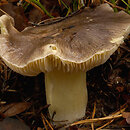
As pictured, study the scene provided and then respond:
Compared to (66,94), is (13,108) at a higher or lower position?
lower

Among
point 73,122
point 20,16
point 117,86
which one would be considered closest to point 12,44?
point 20,16

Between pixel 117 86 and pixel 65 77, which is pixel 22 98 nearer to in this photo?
pixel 65 77

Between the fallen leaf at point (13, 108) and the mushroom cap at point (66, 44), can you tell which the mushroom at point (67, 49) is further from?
the fallen leaf at point (13, 108)

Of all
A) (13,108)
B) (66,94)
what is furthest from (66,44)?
(13,108)

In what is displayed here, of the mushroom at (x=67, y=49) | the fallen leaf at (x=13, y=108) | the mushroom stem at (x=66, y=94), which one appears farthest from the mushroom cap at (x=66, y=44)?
the fallen leaf at (x=13, y=108)

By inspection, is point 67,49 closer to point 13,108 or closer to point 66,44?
point 66,44

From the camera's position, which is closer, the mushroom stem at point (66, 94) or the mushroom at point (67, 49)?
the mushroom at point (67, 49)

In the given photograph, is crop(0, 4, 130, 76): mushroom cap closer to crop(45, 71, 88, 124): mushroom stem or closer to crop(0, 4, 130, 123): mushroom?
crop(0, 4, 130, 123): mushroom
